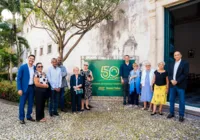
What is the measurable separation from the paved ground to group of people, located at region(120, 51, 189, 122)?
1.47 ft

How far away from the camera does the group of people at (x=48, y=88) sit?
529cm

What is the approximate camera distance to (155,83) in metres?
6.18

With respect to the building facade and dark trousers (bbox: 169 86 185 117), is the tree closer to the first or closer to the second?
the building facade

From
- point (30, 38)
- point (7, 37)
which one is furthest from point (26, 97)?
point (30, 38)

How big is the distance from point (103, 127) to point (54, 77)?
213cm

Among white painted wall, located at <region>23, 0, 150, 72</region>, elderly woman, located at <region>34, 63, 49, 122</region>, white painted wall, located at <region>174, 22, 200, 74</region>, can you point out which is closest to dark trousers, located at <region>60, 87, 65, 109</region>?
elderly woman, located at <region>34, 63, 49, 122</region>

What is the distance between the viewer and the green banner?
314 inches

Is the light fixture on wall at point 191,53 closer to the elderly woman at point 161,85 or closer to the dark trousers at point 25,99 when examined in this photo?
the elderly woman at point 161,85

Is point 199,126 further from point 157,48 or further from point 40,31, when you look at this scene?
point 40,31

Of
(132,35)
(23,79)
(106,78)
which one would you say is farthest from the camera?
(132,35)

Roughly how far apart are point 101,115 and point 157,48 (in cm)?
324

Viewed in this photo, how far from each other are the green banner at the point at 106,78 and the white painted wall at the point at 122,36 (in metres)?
1.39

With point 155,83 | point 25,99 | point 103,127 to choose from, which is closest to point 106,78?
point 155,83

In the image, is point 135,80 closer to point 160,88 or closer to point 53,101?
point 160,88
